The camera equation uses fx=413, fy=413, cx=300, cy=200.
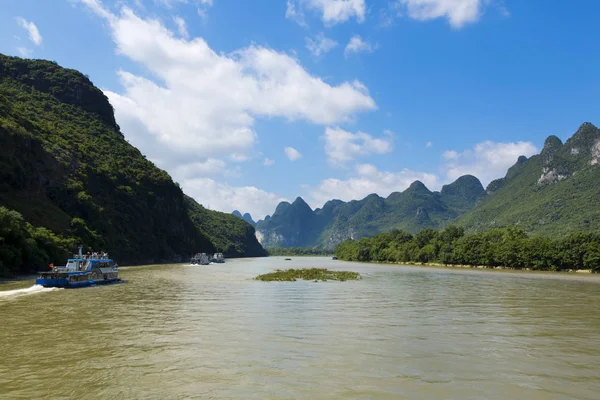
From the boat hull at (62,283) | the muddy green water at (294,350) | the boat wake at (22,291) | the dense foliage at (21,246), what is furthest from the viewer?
the dense foliage at (21,246)

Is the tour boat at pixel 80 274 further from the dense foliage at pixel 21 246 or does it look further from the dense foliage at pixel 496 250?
the dense foliage at pixel 496 250

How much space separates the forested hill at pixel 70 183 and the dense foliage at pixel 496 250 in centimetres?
9112

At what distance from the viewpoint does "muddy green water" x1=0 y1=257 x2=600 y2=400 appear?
13.8 m

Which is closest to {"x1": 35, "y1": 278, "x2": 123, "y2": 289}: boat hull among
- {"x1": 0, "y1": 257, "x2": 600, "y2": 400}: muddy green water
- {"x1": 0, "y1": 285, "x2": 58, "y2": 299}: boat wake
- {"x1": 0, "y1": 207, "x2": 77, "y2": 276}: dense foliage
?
{"x1": 0, "y1": 285, "x2": 58, "y2": 299}: boat wake

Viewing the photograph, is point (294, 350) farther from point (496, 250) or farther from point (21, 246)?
point (496, 250)

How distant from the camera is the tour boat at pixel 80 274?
45938mm

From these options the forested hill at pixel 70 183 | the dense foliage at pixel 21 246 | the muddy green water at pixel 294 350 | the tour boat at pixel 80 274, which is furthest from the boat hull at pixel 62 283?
the forested hill at pixel 70 183

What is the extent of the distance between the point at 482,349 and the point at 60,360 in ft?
61.2

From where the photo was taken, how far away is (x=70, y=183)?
10875cm

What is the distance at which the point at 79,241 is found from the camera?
8931cm

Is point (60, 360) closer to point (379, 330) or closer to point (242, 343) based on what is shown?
point (242, 343)

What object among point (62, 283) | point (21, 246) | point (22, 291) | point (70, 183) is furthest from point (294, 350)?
point (70, 183)

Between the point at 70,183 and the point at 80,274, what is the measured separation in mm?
69936

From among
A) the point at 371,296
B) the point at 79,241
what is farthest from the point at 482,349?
the point at 79,241
